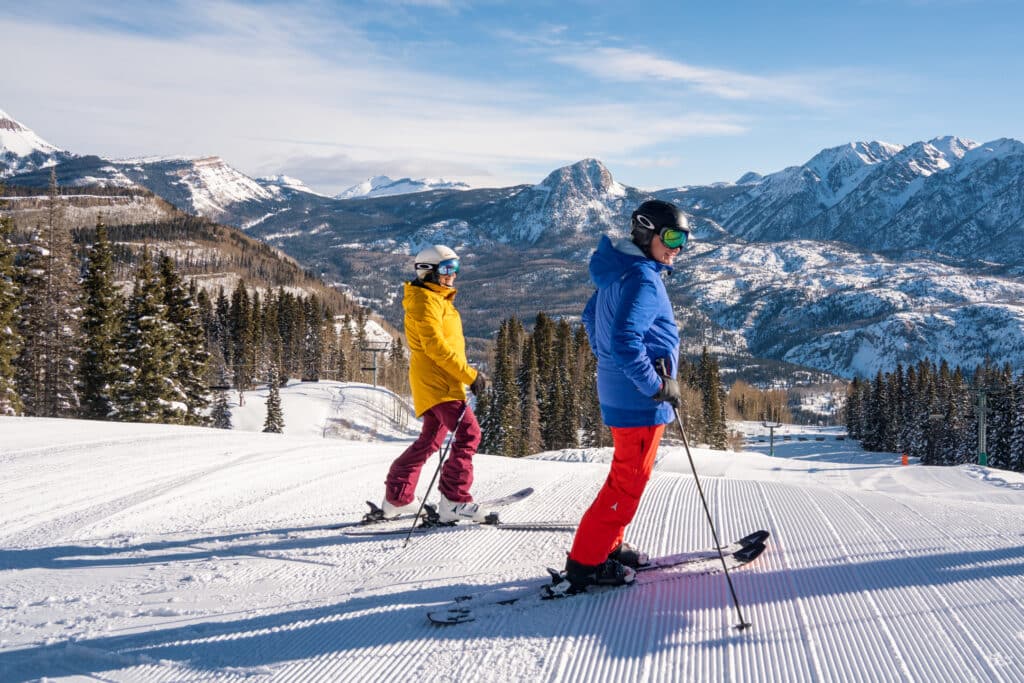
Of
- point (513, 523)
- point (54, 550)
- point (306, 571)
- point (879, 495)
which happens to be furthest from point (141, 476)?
point (879, 495)

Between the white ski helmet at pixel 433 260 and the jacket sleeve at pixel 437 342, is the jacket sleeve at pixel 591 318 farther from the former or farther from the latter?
the white ski helmet at pixel 433 260

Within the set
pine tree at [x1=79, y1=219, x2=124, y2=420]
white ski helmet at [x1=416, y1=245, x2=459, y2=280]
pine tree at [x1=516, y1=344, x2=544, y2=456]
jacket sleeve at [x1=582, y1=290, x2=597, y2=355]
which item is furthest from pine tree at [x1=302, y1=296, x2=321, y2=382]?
jacket sleeve at [x1=582, y1=290, x2=597, y2=355]

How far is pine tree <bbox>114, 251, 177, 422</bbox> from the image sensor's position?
98.9ft

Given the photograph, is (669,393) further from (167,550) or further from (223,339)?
(223,339)

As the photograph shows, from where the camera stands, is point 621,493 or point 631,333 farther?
point 621,493

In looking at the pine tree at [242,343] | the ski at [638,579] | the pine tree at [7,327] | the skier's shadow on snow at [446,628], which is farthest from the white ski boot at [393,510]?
the pine tree at [242,343]

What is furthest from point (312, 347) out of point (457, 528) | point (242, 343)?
point (457, 528)

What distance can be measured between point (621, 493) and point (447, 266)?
2515 millimetres

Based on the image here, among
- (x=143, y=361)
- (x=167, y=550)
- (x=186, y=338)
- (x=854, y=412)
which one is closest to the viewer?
(x=167, y=550)

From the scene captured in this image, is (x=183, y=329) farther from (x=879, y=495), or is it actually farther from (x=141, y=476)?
(x=879, y=495)

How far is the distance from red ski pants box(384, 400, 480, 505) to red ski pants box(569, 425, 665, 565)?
1696 millimetres

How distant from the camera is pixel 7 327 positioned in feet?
87.8

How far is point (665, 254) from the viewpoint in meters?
4.23

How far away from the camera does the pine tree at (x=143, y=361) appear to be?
98.9 ft
